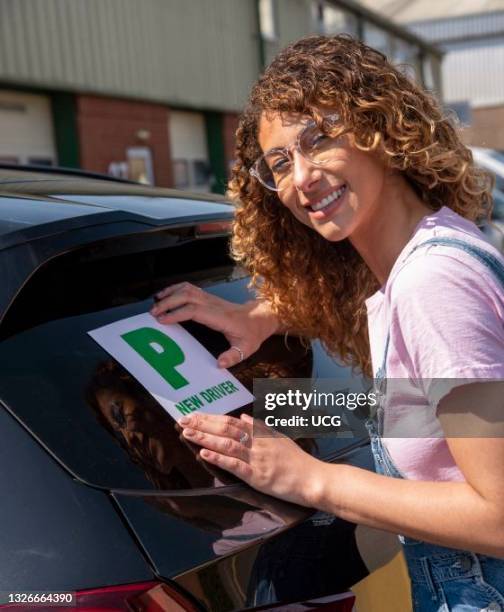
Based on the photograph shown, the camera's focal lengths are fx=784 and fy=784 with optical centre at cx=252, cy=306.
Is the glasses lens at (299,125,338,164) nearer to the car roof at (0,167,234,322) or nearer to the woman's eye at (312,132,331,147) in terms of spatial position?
the woman's eye at (312,132,331,147)

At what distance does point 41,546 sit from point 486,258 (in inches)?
33.5

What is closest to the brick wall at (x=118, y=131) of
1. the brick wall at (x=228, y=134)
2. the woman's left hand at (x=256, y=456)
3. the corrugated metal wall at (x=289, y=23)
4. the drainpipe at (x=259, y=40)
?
the brick wall at (x=228, y=134)

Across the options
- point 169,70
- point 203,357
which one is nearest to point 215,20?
point 169,70

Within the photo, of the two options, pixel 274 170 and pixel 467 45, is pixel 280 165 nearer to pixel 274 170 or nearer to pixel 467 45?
pixel 274 170

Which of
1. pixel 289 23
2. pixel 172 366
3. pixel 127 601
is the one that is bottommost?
pixel 127 601

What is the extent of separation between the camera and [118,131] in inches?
506

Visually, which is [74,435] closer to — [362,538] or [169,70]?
[362,538]

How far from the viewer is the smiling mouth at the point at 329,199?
4.96 ft

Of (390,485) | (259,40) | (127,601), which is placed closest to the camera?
(127,601)

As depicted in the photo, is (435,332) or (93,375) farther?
(93,375)

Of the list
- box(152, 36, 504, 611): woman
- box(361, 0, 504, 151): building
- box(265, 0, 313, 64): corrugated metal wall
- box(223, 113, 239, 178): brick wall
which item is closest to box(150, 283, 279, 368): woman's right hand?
box(152, 36, 504, 611): woman

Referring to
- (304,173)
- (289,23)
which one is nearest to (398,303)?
(304,173)

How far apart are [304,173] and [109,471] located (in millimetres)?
674

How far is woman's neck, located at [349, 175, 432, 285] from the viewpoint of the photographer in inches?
59.6
